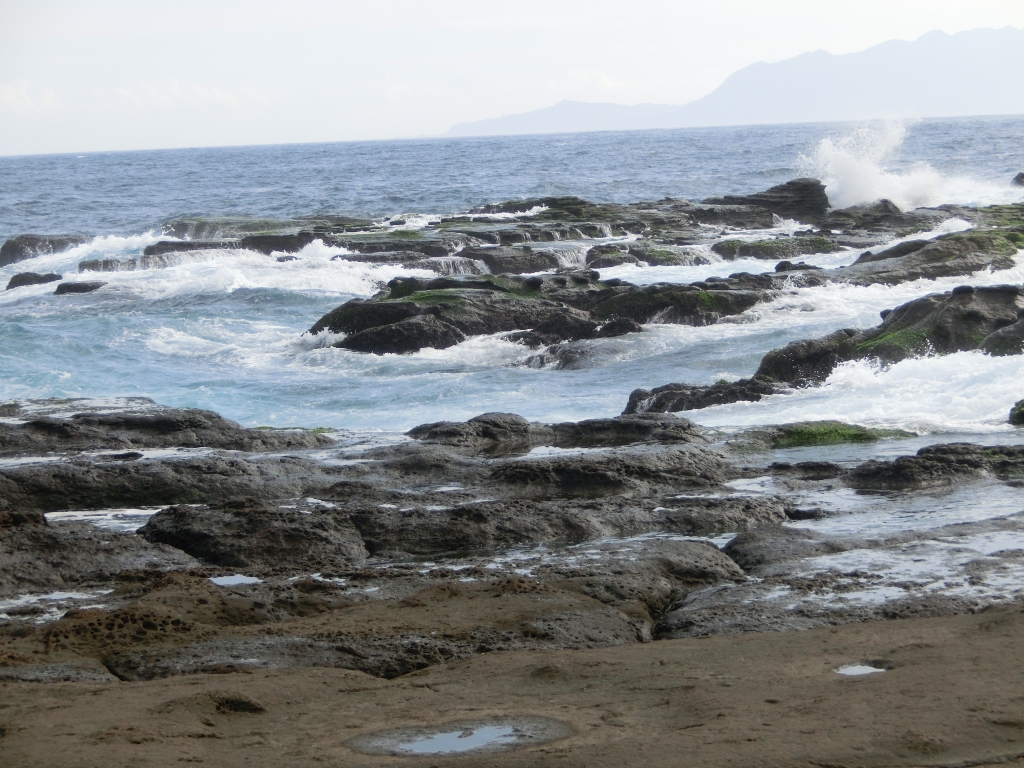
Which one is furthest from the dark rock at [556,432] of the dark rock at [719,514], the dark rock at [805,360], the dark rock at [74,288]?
the dark rock at [74,288]

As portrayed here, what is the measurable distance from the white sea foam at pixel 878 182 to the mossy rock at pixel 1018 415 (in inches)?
983

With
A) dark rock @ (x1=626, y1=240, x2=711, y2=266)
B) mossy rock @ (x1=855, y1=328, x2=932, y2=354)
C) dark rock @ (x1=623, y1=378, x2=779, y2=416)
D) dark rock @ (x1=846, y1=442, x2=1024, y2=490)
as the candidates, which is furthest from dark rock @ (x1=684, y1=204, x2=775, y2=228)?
dark rock @ (x1=846, y1=442, x2=1024, y2=490)

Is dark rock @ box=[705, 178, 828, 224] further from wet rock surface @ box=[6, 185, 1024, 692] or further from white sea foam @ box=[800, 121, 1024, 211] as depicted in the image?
wet rock surface @ box=[6, 185, 1024, 692]

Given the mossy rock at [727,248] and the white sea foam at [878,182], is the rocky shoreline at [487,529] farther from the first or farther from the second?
the white sea foam at [878,182]

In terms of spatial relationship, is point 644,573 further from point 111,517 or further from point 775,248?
point 775,248

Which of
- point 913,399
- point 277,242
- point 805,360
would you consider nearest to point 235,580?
point 913,399

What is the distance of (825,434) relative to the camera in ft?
32.0

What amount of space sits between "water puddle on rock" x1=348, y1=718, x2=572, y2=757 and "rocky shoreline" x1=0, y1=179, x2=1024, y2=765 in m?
0.90

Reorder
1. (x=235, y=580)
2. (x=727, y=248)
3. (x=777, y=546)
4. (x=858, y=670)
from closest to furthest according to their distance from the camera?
1. (x=858, y=670)
2. (x=235, y=580)
3. (x=777, y=546)
4. (x=727, y=248)

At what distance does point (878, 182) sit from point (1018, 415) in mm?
26545

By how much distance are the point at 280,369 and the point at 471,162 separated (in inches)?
2671

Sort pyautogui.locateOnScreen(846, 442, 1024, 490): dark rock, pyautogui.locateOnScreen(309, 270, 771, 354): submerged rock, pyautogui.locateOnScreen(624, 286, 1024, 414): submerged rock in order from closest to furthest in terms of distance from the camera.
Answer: pyautogui.locateOnScreen(846, 442, 1024, 490): dark rock < pyautogui.locateOnScreen(624, 286, 1024, 414): submerged rock < pyautogui.locateOnScreen(309, 270, 771, 354): submerged rock

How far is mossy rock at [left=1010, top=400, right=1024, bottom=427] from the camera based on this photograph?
32.4 feet

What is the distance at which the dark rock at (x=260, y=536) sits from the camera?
21.2 ft
